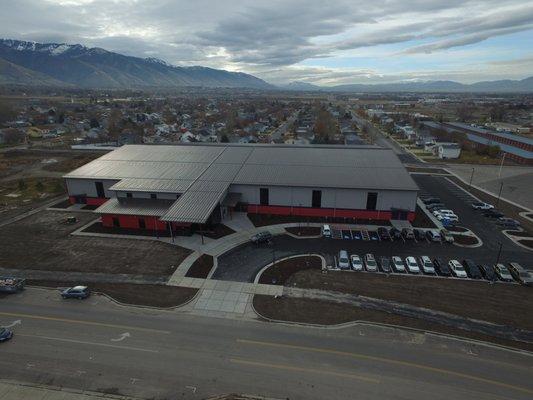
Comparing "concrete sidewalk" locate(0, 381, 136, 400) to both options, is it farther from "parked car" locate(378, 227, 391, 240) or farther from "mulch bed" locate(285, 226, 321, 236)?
"parked car" locate(378, 227, 391, 240)

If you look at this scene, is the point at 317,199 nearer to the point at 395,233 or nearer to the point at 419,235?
the point at 395,233

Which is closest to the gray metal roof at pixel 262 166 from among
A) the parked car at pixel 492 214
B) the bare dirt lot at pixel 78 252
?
the bare dirt lot at pixel 78 252

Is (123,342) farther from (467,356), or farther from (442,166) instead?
(442,166)

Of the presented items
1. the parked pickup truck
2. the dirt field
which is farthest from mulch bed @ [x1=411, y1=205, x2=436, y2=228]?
the parked pickup truck

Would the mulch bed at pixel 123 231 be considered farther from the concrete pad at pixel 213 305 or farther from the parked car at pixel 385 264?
the parked car at pixel 385 264

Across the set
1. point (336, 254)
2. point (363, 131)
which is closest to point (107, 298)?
point (336, 254)

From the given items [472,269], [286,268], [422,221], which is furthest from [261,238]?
[422,221]
